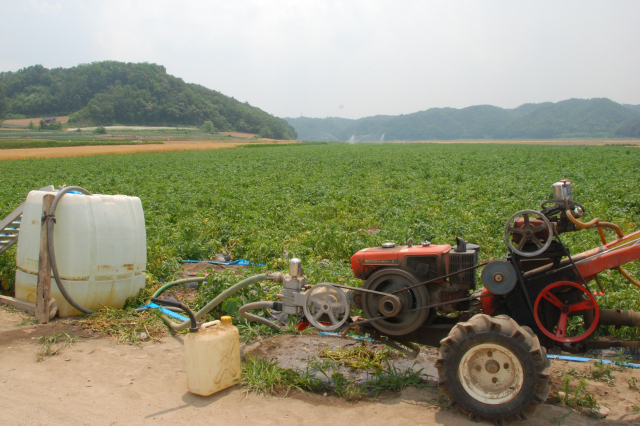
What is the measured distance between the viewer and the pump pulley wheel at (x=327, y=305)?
3799 mm

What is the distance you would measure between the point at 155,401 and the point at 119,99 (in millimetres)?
121756

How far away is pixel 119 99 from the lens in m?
111

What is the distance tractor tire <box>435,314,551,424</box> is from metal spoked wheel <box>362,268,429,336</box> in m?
0.45

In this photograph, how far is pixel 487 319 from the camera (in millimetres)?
3270

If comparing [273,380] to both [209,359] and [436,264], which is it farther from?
[436,264]

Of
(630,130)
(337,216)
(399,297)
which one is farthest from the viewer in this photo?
(630,130)

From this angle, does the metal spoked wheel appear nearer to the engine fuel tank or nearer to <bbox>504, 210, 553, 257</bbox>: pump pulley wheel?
the engine fuel tank

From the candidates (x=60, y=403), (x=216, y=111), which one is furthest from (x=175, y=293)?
(x=216, y=111)

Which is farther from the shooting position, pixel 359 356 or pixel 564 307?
pixel 359 356

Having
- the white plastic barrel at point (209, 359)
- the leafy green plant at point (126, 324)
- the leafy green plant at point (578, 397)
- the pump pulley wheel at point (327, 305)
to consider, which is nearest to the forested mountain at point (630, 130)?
the leafy green plant at point (578, 397)

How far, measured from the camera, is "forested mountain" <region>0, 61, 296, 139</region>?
109 m

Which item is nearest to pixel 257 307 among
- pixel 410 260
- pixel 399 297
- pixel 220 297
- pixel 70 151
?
pixel 220 297

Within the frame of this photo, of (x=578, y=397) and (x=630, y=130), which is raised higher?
(x=630, y=130)

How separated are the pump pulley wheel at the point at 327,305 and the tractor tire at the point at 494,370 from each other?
35.3 inches
